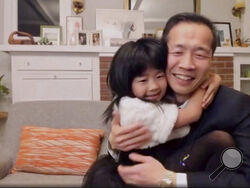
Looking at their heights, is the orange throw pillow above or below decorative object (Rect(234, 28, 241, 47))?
below

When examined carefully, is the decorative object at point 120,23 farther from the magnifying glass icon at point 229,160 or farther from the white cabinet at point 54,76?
the magnifying glass icon at point 229,160

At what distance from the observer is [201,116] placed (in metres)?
1.05

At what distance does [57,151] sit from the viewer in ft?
6.28

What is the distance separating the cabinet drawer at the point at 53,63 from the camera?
9.76 feet

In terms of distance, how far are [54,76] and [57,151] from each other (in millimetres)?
1259

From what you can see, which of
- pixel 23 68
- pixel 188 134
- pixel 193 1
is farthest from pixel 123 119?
pixel 193 1

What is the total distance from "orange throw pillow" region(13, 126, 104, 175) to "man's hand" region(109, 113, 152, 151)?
0.93 metres

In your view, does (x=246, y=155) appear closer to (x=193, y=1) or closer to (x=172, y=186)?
(x=172, y=186)

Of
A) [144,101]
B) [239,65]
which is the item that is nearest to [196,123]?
[144,101]

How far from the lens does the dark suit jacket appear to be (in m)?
0.95

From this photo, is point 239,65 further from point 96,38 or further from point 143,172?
point 143,172

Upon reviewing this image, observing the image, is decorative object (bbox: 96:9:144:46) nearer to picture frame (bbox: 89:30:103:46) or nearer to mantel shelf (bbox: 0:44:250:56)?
picture frame (bbox: 89:30:103:46)

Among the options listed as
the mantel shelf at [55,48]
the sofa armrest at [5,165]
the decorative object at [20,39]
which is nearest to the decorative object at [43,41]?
the decorative object at [20,39]

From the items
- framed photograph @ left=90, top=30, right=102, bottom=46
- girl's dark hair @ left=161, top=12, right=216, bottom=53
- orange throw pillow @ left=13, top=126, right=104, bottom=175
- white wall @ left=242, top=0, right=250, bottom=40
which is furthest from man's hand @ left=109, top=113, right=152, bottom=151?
white wall @ left=242, top=0, right=250, bottom=40
